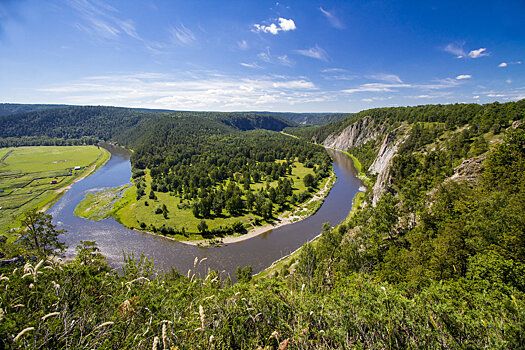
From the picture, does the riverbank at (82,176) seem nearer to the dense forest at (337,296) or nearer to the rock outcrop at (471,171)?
the dense forest at (337,296)

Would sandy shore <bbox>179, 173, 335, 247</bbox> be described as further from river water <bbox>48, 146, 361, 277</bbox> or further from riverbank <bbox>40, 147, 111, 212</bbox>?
riverbank <bbox>40, 147, 111, 212</bbox>

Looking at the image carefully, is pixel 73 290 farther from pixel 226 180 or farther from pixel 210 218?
pixel 226 180

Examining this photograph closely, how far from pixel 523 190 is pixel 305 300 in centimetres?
2474

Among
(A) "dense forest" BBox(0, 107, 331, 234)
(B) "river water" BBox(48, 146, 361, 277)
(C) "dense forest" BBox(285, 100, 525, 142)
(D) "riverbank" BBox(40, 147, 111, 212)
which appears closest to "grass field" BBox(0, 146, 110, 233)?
(D) "riverbank" BBox(40, 147, 111, 212)

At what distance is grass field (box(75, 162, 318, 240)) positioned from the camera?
163ft

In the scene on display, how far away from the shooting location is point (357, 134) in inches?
6038

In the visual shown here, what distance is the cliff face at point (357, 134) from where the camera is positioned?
13885cm

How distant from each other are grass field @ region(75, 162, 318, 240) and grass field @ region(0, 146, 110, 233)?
12028 mm

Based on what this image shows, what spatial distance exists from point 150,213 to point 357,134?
146702mm

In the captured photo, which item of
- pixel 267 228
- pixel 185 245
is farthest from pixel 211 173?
pixel 185 245

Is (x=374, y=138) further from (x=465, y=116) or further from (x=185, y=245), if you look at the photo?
(x=185, y=245)

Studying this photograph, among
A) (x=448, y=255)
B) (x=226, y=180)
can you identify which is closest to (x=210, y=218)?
(x=226, y=180)

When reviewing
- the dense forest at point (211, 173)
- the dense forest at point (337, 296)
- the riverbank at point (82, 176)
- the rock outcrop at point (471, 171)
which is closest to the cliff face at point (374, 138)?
the rock outcrop at point (471, 171)

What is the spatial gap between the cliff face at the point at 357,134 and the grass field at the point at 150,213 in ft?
364
